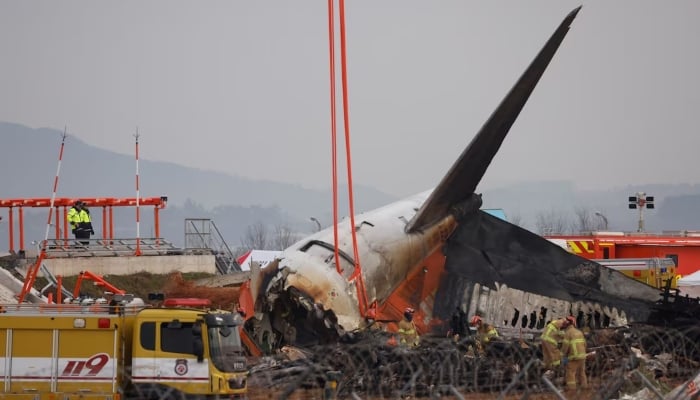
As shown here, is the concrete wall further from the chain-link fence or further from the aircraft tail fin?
the chain-link fence

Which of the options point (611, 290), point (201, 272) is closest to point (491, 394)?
point (611, 290)

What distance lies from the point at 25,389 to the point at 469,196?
12644 mm

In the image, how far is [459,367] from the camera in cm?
1683

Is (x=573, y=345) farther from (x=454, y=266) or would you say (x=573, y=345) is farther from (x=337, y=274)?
(x=454, y=266)

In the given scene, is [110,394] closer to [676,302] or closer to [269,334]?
[269,334]

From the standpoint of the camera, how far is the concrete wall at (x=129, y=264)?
3167 centimetres

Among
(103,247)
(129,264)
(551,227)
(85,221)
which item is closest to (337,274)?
(129,264)

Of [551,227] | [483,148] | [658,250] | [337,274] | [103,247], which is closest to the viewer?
[337,274]

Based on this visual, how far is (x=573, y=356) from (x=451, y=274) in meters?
5.77

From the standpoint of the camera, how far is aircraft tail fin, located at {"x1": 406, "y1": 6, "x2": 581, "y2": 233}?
21.2m

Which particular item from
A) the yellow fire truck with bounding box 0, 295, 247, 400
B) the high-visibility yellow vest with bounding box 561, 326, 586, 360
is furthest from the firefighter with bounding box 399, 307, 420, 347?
the yellow fire truck with bounding box 0, 295, 247, 400

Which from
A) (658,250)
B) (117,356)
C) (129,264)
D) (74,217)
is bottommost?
(117,356)

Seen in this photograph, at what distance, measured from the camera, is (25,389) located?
1503 centimetres

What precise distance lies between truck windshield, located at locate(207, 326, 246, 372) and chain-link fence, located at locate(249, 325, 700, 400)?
54 cm
